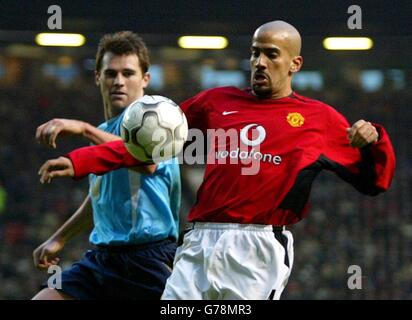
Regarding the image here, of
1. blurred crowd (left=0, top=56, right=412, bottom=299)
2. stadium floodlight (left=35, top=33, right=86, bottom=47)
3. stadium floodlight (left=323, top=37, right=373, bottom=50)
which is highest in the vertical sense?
stadium floodlight (left=35, top=33, right=86, bottom=47)

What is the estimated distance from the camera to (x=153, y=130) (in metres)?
4.34

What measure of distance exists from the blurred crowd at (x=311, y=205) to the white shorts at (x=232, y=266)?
6.24 m

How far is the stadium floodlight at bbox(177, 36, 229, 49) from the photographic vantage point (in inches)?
430

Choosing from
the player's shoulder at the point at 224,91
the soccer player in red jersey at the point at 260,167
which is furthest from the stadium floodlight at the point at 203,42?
the soccer player in red jersey at the point at 260,167

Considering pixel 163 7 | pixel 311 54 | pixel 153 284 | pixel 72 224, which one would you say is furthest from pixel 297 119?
pixel 311 54

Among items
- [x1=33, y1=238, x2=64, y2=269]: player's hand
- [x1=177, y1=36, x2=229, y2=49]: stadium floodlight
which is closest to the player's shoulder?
[x1=33, y1=238, x2=64, y2=269]: player's hand

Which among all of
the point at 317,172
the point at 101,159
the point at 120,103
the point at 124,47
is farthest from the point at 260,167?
the point at 124,47

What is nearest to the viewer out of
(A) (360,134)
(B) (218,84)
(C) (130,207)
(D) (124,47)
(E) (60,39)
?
(A) (360,134)

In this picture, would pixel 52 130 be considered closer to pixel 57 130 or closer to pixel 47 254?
pixel 57 130

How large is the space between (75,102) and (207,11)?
7.56 ft

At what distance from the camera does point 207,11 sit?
10188 mm

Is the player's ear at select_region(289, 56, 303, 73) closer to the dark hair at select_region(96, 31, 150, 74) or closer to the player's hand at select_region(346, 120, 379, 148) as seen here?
the player's hand at select_region(346, 120, 379, 148)

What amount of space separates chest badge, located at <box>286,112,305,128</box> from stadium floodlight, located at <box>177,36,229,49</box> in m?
6.42

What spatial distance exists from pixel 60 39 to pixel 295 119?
7189 millimetres
